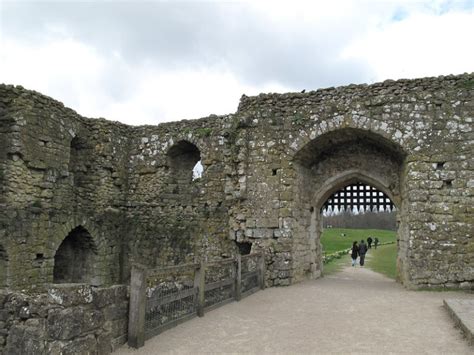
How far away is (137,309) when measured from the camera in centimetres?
494

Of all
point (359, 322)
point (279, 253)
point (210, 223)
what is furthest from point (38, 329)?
point (210, 223)

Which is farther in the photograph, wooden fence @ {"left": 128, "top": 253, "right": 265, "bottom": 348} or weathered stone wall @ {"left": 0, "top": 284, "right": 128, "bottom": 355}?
wooden fence @ {"left": 128, "top": 253, "right": 265, "bottom": 348}

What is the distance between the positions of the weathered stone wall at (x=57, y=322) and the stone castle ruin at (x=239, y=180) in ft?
15.0

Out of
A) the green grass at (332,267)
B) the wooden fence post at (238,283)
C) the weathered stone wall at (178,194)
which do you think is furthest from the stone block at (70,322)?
the green grass at (332,267)

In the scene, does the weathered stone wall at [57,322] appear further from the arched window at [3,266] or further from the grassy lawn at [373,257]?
the grassy lawn at [373,257]

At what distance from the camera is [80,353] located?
13.9ft

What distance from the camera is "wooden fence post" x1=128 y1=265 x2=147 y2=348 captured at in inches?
191

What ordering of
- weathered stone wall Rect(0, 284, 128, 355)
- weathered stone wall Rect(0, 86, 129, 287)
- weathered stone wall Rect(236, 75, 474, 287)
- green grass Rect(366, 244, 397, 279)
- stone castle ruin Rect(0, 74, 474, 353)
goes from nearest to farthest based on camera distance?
1. weathered stone wall Rect(0, 284, 128, 355)
2. weathered stone wall Rect(236, 75, 474, 287)
3. stone castle ruin Rect(0, 74, 474, 353)
4. weathered stone wall Rect(0, 86, 129, 287)
5. green grass Rect(366, 244, 397, 279)

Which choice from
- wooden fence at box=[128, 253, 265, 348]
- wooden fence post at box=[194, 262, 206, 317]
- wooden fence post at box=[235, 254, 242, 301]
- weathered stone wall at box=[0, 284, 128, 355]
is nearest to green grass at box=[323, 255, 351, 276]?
wooden fence at box=[128, 253, 265, 348]

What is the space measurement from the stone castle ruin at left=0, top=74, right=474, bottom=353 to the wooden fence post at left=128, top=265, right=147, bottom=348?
4.43m

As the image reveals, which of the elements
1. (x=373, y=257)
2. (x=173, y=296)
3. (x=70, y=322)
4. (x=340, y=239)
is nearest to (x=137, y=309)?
(x=173, y=296)

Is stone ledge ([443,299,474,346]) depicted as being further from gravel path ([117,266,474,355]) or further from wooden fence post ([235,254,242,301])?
wooden fence post ([235,254,242,301])

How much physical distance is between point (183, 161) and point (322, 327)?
8099mm

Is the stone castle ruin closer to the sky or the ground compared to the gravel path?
closer to the sky
